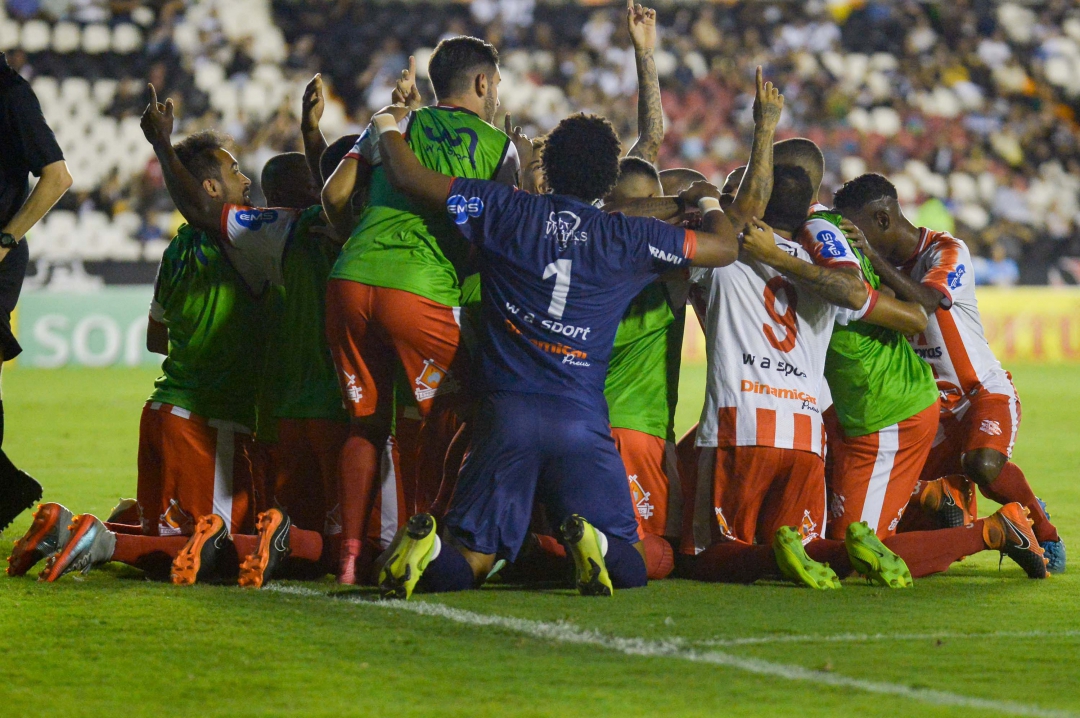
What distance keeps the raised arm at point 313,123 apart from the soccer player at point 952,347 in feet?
8.64

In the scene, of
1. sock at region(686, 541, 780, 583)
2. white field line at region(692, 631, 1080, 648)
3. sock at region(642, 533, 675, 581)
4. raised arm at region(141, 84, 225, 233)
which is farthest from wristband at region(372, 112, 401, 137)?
white field line at region(692, 631, 1080, 648)

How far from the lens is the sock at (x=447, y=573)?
5.14 metres

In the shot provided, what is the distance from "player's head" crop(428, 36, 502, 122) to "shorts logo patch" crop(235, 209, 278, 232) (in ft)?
2.97

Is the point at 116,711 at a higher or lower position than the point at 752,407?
lower

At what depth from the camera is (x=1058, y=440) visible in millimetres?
12680

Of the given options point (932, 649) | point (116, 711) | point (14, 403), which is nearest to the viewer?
point (116, 711)

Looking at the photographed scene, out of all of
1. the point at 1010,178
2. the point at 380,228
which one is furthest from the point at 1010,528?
the point at 1010,178

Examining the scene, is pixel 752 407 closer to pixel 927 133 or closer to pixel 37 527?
pixel 37 527

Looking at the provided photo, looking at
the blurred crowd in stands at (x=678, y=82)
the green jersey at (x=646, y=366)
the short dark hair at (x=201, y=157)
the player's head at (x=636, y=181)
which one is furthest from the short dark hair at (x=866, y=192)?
the blurred crowd in stands at (x=678, y=82)

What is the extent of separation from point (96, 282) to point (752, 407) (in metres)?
16.5

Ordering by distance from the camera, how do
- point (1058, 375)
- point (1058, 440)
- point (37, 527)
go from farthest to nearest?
point (1058, 375) < point (1058, 440) < point (37, 527)

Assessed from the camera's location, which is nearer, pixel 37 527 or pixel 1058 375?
pixel 37 527

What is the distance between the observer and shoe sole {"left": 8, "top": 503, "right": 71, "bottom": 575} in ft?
18.2

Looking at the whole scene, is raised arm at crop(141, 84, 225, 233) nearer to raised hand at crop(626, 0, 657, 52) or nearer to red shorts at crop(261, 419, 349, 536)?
red shorts at crop(261, 419, 349, 536)
